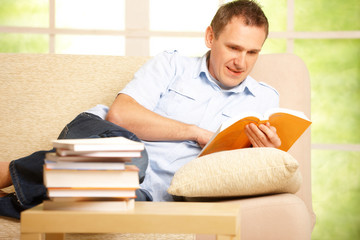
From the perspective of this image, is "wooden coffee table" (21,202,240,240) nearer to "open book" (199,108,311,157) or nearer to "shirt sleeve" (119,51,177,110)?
"open book" (199,108,311,157)

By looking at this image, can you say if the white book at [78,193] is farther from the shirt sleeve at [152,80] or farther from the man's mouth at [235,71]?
the man's mouth at [235,71]

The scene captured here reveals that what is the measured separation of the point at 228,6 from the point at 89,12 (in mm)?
1412

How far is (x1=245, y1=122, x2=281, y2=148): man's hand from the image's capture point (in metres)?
1.59

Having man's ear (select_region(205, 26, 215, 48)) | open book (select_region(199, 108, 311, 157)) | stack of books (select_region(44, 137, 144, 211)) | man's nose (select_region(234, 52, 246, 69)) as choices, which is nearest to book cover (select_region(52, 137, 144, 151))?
stack of books (select_region(44, 137, 144, 211))

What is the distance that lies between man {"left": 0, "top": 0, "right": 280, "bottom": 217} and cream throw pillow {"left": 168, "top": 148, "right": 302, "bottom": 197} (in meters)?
0.28

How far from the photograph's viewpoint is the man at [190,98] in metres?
1.79

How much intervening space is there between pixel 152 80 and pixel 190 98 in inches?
6.7

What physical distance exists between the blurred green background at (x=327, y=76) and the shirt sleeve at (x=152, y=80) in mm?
1170

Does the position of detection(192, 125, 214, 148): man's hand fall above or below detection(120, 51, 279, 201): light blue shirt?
below

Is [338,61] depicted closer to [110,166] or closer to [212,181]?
[212,181]

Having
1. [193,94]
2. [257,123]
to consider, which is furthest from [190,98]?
[257,123]

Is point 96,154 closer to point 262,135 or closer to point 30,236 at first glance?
point 30,236

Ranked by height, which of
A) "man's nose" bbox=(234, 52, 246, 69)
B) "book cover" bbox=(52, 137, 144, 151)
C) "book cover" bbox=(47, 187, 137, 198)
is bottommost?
"book cover" bbox=(47, 187, 137, 198)

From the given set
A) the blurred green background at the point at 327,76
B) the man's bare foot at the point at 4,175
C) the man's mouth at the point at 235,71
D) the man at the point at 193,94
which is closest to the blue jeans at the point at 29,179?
the man's bare foot at the point at 4,175
